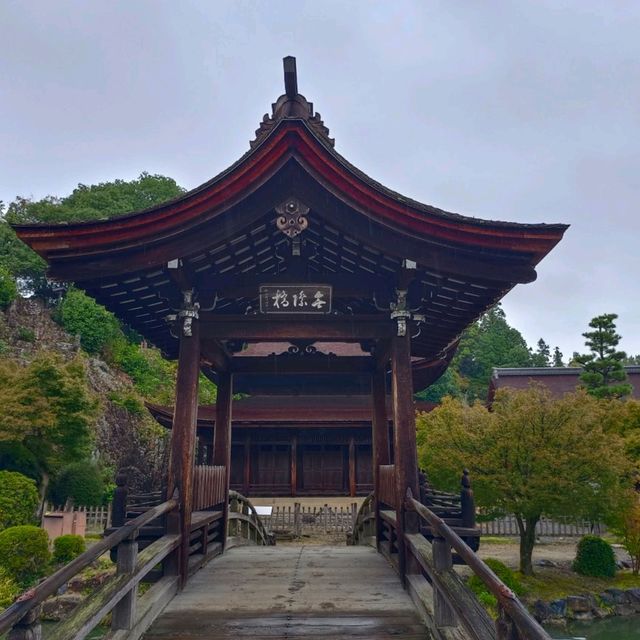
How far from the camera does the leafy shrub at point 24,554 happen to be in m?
13.0

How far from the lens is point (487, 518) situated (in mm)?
15852

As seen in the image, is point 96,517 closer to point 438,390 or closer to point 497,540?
point 497,540

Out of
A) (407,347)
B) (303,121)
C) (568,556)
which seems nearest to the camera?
(303,121)

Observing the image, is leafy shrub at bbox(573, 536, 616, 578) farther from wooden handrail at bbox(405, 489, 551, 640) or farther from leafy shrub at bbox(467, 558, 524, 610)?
wooden handrail at bbox(405, 489, 551, 640)

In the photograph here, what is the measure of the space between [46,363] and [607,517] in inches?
738

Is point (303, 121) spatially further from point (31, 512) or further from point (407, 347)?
point (31, 512)

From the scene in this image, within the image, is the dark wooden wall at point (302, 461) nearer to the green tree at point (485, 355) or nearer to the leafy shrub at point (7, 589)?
the leafy shrub at point (7, 589)

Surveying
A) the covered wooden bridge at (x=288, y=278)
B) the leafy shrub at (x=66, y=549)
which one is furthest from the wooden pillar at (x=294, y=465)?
the covered wooden bridge at (x=288, y=278)

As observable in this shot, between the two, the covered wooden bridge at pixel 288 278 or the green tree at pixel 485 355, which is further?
the green tree at pixel 485 355

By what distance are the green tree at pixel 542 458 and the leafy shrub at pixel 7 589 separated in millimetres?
11187

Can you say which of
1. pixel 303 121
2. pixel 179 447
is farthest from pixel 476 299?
pixel 179 447

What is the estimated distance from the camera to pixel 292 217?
18.2ft

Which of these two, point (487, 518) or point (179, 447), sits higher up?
point (179, 447)

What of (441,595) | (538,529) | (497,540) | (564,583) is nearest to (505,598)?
(441,595)
